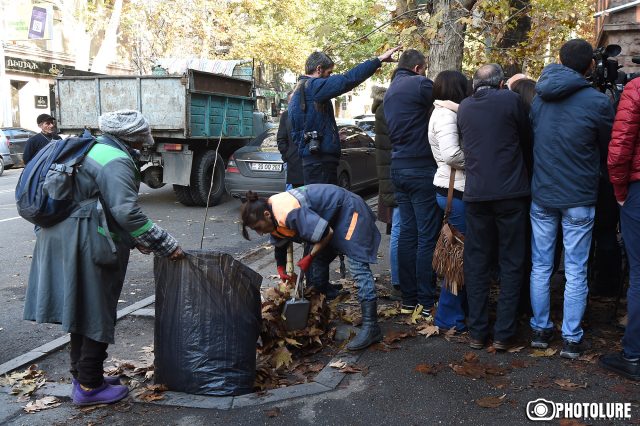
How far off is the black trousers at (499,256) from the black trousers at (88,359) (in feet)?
7.98

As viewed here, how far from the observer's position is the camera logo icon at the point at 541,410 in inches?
136

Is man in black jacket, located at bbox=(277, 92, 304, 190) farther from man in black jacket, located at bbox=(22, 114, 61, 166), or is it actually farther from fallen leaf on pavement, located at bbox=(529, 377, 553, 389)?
man in black jacket, located at bbox=(22, 114, 61, 166)

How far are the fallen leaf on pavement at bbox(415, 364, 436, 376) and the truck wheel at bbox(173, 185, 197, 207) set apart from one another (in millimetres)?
8737

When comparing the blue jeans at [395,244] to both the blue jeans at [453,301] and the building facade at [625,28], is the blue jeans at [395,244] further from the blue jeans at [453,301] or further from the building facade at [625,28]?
the building facade at [625,28]

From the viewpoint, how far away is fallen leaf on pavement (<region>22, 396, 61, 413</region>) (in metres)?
3.89

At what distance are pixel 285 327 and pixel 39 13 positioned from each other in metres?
26.7

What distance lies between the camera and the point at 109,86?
11758 mm

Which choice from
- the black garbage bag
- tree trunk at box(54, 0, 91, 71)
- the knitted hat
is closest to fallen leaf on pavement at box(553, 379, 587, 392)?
the black garbage bag

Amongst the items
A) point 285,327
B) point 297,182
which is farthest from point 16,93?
point 285,327

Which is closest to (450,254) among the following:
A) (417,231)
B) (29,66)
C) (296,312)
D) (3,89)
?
(417,231)

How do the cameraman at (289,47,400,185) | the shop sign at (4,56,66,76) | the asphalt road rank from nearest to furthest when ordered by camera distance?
the asphalt road, the cameraman at (289,47,400,185), the shop sign at (4,56,66,76)

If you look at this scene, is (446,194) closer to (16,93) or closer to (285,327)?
(285,327)

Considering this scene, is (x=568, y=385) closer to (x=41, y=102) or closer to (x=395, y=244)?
(x=395, y=244)

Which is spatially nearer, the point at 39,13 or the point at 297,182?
the point at 297,182
